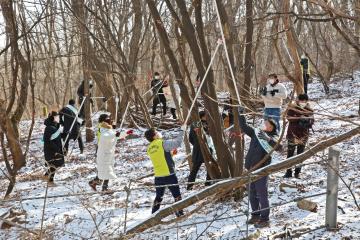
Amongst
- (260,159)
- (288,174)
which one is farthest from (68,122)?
(260,159)

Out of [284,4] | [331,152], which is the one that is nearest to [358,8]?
[331,152]

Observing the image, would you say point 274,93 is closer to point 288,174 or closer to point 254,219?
point 288,174

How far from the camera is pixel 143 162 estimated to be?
1173cm

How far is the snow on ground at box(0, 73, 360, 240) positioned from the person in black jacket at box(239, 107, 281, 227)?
0.20 m

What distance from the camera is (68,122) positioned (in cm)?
1235

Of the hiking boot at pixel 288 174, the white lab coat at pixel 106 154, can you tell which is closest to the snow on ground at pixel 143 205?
the hiking boot at pixel 288 174

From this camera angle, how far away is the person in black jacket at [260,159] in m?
6.29

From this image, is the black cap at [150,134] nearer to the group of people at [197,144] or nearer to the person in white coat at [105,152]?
the group of people at [197,144]

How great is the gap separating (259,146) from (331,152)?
131cm

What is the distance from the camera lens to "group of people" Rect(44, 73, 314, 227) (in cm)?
635

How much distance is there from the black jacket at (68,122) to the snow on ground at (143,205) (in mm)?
778

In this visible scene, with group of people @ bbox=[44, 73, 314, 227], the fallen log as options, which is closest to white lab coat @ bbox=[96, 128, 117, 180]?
group of people @ bbox=[44, 73, 314, 227]

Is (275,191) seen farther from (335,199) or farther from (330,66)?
(330,66)

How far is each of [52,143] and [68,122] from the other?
232 cm
